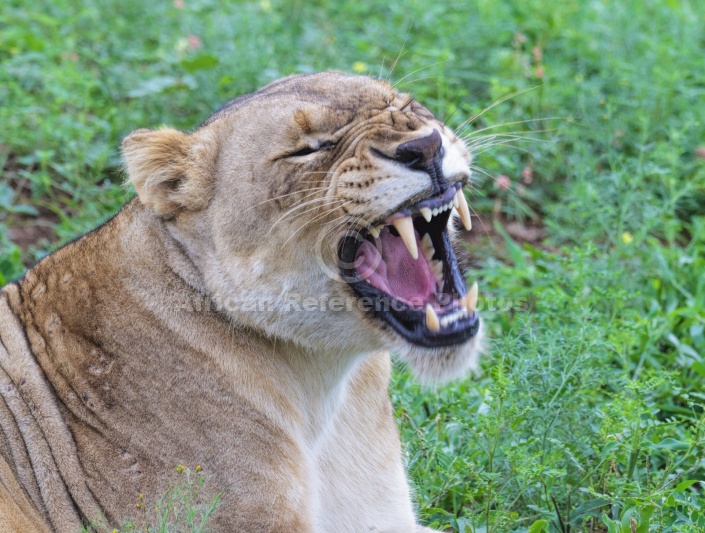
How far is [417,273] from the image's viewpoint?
3.09 m

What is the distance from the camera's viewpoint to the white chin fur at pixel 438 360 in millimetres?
2893

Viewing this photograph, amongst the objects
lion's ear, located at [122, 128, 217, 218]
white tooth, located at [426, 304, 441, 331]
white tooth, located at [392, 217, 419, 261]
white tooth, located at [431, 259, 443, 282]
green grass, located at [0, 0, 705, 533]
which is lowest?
green grass, located at [0, 0, 705, 533]

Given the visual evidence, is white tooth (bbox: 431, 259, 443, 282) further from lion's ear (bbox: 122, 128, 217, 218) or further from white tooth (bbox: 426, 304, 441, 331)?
lion's ear (bbox: 122, 128, 217, 218)

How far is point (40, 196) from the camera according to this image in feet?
17.9

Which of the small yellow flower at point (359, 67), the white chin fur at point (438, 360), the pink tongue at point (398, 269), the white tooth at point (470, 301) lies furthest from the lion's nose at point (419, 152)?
the small yellow flower at point (359, 67)

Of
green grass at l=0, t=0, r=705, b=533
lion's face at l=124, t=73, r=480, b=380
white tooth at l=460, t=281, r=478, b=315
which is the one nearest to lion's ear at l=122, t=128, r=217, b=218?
lion's face at l=124, t=73, r=480, b=380

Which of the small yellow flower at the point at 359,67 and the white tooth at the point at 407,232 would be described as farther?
the small yellow flower at the point at 359,67

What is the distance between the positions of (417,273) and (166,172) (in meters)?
0.81

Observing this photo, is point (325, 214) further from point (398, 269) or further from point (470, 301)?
point (470, 301)

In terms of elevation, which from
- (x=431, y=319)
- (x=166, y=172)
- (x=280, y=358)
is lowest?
(x=280, y=358)

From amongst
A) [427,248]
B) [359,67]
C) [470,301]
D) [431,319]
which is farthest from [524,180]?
[431,319]

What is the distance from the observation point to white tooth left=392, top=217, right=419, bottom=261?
2809 mm

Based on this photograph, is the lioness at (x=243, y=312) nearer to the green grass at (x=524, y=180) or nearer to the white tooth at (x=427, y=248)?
the white tooth at (x=427, y=248)

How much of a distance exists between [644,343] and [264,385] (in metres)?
1.87
